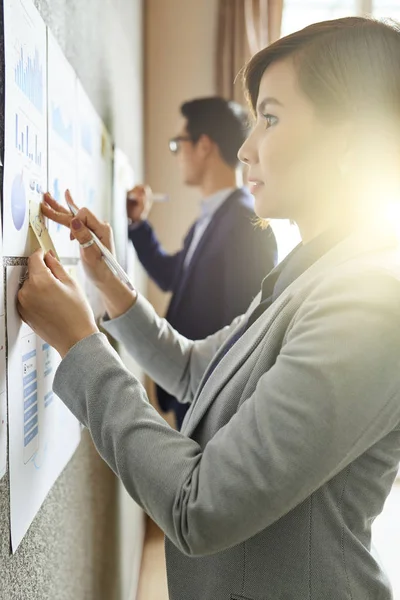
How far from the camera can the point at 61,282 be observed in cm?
79

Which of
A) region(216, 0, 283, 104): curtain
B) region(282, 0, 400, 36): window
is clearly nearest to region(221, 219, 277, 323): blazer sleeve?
region(216, 0, 283, 104): curtain

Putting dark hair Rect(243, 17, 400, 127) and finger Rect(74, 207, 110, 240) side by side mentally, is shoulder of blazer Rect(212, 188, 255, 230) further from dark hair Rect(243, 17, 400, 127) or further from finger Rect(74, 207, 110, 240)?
dark hair Rect(243, 17, 400, 127)

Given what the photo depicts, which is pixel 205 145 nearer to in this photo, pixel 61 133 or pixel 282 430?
pixel 61 133

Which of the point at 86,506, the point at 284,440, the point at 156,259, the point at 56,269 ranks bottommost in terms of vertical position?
the point at 86,506

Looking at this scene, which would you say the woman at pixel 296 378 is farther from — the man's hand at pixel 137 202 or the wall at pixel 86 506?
the man's hand at pixel 137 202

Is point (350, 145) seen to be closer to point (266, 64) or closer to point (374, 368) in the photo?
point (266, 64)

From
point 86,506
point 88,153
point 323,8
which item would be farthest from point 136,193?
point 323,8

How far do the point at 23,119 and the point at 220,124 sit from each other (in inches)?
71.0

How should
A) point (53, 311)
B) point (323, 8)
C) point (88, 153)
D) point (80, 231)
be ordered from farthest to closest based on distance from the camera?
point (323, 8) < point (88, 153) < point (80, 231) < point (53, 311)

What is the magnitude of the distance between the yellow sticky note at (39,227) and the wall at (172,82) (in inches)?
103

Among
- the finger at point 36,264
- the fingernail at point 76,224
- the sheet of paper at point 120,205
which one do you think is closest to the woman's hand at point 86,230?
the fingernail at point 76,224

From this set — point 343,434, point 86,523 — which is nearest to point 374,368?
point 343,434

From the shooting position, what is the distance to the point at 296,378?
0.66 m

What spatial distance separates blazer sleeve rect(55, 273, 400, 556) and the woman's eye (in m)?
0.29
